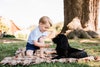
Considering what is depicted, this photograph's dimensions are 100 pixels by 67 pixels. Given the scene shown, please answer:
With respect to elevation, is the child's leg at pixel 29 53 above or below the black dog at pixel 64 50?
below

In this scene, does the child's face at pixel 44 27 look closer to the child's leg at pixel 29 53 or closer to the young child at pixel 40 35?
the young child at pixel 40 35

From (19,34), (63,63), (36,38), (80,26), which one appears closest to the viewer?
(63,63)

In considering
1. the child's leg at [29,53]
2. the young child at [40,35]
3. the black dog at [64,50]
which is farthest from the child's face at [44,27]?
the child's leg at [29,53]

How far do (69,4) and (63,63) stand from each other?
53.1 ft

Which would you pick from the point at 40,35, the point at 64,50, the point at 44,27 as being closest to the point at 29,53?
the point at 40,35

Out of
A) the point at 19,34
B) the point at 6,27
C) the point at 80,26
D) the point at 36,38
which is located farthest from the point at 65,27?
the point at 36,38

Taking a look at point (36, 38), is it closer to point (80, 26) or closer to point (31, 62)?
point (31, 62)

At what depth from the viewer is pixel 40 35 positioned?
29.2 ft

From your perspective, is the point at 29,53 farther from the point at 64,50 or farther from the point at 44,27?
the point at 64,50

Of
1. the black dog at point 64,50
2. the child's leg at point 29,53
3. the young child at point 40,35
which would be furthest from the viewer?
the child's leg at point 29,53

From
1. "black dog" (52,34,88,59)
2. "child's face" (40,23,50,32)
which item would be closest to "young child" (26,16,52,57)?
"child's face" (40,23,50,32)

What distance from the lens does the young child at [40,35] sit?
8.62 meters

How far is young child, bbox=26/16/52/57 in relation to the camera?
28.3 feet

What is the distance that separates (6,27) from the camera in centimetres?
3192
